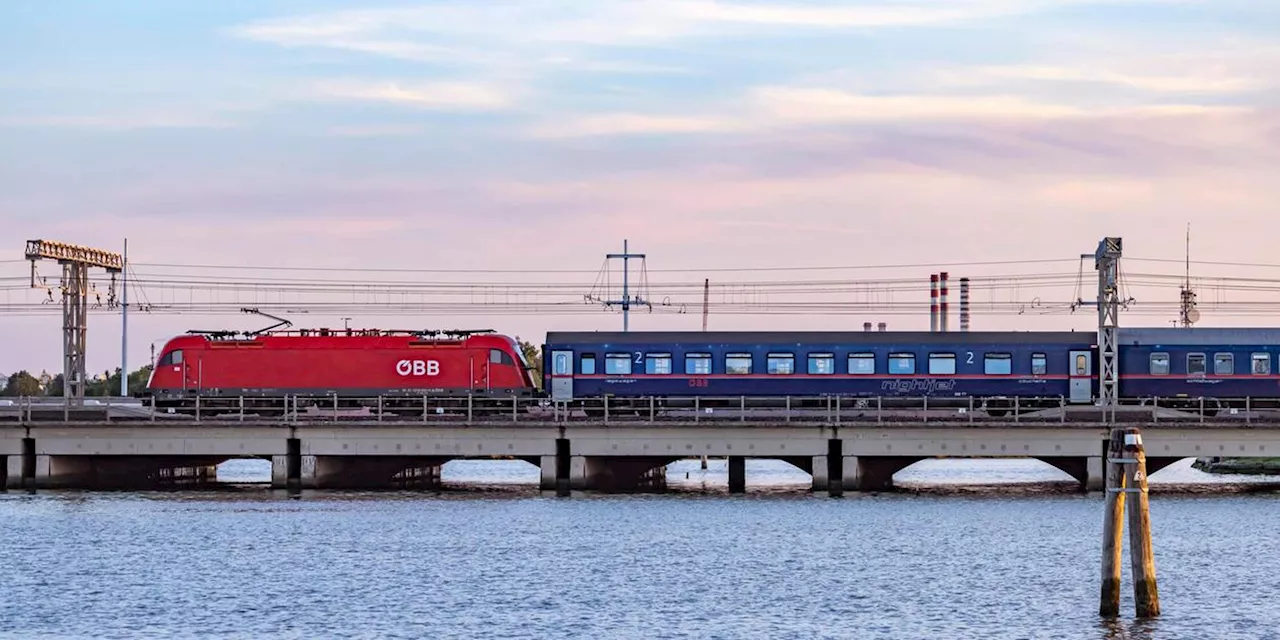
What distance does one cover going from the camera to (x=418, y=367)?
277 ft

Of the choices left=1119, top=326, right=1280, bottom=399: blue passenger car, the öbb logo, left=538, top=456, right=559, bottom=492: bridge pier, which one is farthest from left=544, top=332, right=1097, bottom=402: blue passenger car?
left=538, top=456, right=559, bottom=492: bridge pier

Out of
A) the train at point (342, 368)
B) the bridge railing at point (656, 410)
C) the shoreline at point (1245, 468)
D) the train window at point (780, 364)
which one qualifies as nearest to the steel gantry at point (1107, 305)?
the bridge railing at point (656, 410)

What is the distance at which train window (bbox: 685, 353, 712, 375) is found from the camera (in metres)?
83.1

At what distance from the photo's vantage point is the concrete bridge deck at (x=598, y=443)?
72875 mm

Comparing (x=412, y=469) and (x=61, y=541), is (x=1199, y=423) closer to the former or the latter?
(x=412, y=469)

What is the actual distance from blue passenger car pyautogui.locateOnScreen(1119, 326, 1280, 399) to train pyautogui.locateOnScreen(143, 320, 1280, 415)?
0.06 metres

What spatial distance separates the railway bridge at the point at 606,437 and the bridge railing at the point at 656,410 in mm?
154

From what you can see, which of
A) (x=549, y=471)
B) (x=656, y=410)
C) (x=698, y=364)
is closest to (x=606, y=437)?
(x=549, y=471)

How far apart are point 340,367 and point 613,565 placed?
32310 millimetres

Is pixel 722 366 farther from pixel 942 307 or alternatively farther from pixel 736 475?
pixel 942 307

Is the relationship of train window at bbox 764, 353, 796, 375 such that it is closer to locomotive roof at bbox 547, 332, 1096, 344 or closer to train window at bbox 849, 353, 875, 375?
locomotive roof at bbox 547, 332, 1096, 344

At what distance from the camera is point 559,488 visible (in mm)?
76875

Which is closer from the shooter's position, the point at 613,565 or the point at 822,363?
the point at 613,565

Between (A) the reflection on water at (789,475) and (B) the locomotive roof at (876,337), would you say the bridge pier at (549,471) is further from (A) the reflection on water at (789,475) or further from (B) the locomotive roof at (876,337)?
(A) the reflection on water at (789,475)
